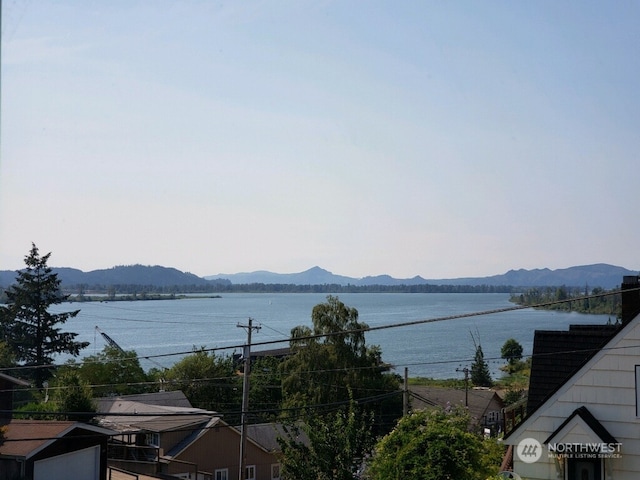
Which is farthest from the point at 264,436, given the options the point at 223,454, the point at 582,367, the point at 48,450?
the point at 582,367

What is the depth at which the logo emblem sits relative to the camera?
1062 cm

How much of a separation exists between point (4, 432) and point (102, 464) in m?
3.55

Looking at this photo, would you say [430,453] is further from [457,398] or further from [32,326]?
[32,326]

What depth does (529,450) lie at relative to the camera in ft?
35.1

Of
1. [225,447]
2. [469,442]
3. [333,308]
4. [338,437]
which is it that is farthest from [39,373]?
[469,442]

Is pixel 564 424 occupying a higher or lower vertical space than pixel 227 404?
higher

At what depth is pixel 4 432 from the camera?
19.5 metres

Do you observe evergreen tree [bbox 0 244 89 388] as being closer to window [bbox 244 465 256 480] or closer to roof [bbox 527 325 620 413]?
window [bbox 244 465 256 480]

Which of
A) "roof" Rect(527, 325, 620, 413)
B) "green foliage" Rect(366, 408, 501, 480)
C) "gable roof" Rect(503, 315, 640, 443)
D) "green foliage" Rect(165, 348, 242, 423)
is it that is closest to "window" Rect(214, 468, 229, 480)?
"green foliage" Rect(165, 348, 242, 423)

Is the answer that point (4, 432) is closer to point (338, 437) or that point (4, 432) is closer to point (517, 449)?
point (338, 437)

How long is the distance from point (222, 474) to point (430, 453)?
20.5m

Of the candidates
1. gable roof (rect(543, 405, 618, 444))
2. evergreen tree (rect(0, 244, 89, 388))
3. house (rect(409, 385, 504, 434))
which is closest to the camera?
gable roof (rect(543, 405, 618, 444))

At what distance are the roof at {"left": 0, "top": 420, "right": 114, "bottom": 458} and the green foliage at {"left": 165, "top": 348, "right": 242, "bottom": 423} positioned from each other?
2468cm

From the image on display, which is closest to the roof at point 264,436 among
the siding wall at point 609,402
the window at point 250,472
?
the window at point 250,472
